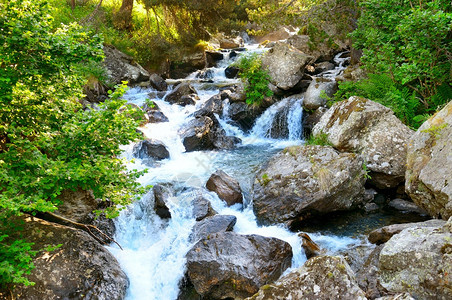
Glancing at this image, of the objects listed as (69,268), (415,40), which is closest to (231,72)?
(415,40)

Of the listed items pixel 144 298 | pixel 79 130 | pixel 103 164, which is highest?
pixel 79 130

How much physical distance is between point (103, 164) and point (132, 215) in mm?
3470

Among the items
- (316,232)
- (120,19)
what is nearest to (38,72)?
(316,232)

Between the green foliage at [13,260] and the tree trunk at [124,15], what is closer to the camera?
the green foliage at [13,260]

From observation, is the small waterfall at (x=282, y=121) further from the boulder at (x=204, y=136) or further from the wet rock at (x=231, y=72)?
the wet rock at (x=231, y=72)

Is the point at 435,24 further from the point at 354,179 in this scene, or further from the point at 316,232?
the point at 316,232

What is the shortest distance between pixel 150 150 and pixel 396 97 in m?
8.20

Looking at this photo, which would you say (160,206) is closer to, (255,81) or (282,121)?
(282,121)

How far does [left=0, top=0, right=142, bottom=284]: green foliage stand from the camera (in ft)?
14.3

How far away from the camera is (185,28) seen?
22875mm

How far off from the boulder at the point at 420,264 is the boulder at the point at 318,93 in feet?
29.5

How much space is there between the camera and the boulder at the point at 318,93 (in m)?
12.9

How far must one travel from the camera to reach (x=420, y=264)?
3959 mm

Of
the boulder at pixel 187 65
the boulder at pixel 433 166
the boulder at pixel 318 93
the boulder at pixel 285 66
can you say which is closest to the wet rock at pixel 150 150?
the boulder at pixel 318 93
